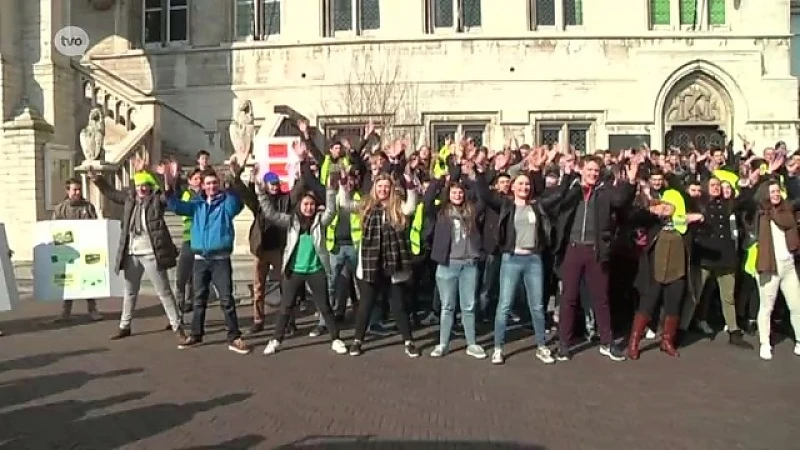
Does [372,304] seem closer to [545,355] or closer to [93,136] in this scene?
[545,355]

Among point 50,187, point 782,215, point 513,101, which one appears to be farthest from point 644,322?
point 513,101

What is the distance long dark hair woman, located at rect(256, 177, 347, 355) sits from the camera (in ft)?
35.3

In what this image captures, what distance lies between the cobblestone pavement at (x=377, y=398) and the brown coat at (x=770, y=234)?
1007mm

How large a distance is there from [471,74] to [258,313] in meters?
16.0

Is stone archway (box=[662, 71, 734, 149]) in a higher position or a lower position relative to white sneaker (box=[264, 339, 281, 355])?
higher

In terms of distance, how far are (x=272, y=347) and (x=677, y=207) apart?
475cm

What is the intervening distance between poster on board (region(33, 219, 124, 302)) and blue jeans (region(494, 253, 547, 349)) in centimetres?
528

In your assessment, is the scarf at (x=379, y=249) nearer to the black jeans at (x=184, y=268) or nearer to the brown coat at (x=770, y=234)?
the black jeans at (x=184, y=268)

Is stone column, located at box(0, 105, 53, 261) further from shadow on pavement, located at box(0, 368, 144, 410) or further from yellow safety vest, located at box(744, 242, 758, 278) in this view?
yellow safety vest, located at box(744, 242, 758, 278)

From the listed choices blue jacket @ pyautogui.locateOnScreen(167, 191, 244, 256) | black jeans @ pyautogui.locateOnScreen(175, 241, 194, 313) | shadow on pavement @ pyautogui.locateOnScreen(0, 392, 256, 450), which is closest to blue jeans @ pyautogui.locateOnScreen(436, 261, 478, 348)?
blue jacket @ pyautogui.locateOnScreen(167, 191, 244, 256)

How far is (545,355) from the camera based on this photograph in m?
10.2

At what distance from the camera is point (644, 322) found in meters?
10.5

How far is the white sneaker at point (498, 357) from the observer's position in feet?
33.2

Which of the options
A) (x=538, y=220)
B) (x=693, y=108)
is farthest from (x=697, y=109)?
(x=538, y=220)
